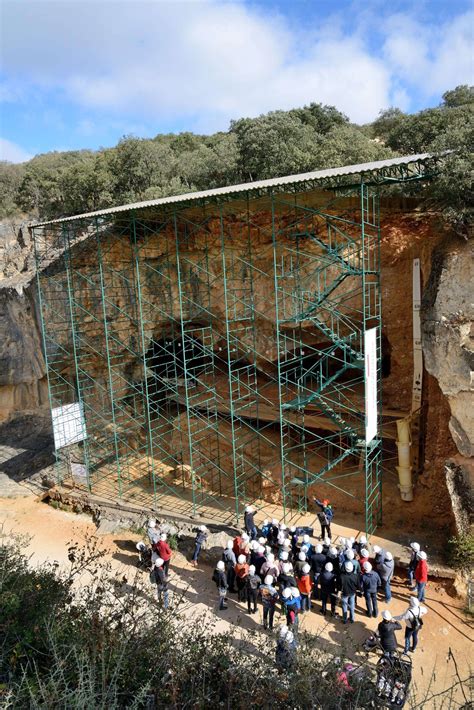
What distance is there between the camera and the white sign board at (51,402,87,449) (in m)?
13.2

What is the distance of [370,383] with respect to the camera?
31.0 feet

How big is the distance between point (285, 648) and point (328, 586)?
7.21ft

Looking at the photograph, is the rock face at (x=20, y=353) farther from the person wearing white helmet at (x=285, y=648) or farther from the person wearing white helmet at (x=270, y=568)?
the person wearing white helmet at (x=285, y=648)

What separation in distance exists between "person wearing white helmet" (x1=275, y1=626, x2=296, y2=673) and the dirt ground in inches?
27.3

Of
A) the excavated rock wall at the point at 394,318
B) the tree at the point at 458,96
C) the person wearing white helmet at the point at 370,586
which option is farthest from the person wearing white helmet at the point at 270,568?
the tree at the point at 458,96

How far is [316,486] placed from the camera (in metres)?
12.4

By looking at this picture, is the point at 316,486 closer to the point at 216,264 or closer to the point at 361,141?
the point at 216,264

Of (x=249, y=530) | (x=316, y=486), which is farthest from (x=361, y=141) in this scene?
(x=249, y=530)

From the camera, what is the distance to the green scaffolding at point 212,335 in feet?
39.3

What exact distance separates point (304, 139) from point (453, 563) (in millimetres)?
16662

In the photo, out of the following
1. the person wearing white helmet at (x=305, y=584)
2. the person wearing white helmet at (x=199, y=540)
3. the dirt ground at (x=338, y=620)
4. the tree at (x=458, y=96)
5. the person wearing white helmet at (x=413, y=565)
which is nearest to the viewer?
the dirt ground at (x=338, y=620)

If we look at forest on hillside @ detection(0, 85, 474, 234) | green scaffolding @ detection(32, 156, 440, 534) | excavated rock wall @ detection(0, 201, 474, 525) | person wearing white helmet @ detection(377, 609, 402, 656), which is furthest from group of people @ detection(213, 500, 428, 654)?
forest on hillside @ detection(0, 85, 474, 234)

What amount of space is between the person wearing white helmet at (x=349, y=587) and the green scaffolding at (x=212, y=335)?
3.60m

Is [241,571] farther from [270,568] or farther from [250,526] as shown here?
[250,526]
